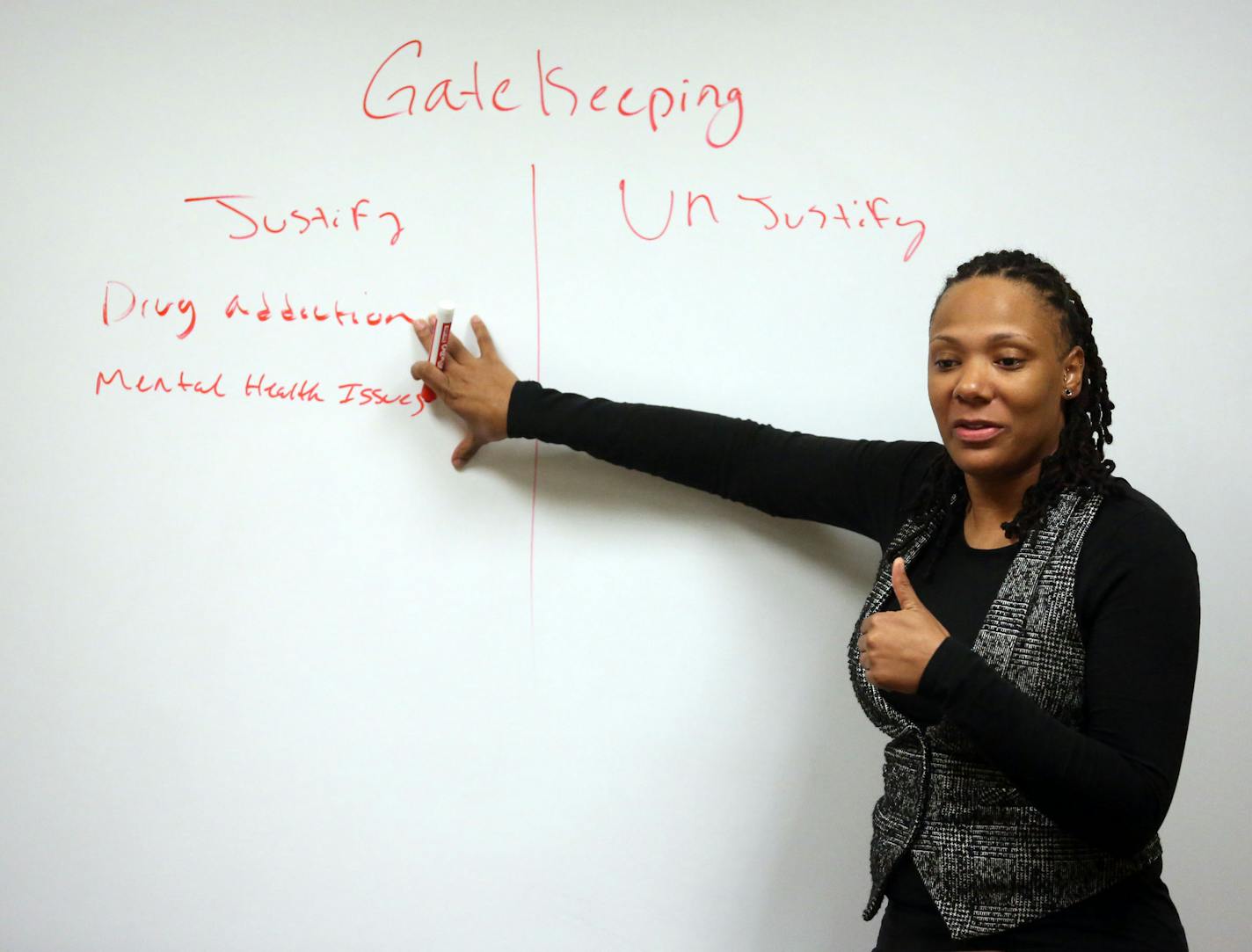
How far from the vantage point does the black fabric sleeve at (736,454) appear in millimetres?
1082

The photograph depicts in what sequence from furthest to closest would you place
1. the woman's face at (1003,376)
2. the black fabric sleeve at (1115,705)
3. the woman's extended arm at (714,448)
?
the woman's extended arm at (714,448), the woman's face at (1003,376), the black fabric sleeve at (1115,705)

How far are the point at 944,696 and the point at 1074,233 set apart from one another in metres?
0.60

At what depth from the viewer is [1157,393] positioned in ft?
3.84

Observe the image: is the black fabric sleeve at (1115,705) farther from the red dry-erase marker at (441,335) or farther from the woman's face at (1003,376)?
the red dry-erase marker at (441,335)

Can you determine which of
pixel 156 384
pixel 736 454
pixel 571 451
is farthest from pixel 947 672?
pixel 156 384

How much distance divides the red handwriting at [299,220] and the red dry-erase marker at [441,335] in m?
0.11

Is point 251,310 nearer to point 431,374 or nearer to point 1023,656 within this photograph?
point 431,374

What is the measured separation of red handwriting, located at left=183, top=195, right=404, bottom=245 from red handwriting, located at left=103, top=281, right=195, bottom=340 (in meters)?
0.10

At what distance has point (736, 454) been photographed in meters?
1.11

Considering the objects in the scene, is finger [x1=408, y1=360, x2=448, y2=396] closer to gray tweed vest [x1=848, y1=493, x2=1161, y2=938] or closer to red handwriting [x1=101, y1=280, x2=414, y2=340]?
red handwriting [x1=101, y1=280, x2=414, y2=340]

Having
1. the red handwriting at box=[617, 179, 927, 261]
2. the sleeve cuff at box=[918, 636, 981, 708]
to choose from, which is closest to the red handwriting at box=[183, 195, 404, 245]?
the red handwriting at box=[617, 179, 927, 261]

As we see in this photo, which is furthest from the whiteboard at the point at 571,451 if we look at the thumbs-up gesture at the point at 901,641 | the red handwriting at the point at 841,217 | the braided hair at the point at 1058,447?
the thumbs-up gesture at the point at 901,641

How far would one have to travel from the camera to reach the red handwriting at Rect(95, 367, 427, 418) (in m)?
1.18

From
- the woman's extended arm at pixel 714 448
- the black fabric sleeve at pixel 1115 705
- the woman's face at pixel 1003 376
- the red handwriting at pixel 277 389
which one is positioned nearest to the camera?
the black fabric sleeve at pixel 1115 705
